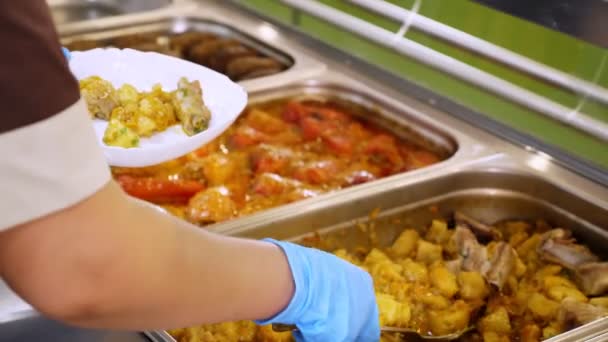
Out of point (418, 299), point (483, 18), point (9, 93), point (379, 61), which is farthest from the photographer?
point (379, 61)

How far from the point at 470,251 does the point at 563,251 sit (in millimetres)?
213

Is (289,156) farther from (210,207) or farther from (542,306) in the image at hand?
(542,306)

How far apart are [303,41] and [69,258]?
1965 millimetres

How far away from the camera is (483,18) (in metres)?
2.15

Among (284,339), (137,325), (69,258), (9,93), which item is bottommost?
(284,339)

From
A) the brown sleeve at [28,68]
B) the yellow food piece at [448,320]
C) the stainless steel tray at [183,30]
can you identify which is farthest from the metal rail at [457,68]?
the brown sleeve at [28,68]

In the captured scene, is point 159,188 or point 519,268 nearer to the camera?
point 519,268

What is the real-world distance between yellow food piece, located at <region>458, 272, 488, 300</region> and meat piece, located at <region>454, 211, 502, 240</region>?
0.51 feet

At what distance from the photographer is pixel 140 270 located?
2.85ft

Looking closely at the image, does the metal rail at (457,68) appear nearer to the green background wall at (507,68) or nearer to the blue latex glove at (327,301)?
the green background wall at (507,68)

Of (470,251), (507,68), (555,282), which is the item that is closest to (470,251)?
(470,251)

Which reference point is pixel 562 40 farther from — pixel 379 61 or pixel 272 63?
pixel 272 63

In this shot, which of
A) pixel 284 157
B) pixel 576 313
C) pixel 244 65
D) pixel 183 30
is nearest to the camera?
pixel 576 313

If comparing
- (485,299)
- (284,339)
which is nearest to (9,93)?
(284,339)
